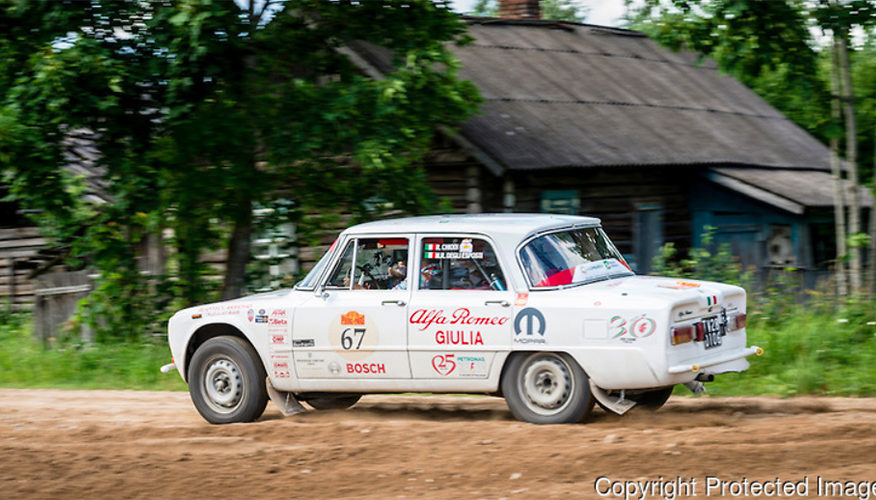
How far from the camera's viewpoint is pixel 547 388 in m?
7.86

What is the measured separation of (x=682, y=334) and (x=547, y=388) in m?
1.07

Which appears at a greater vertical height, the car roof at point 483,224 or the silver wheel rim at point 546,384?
the car roof at point 483,224

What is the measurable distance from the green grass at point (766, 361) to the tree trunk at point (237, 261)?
1213 mm

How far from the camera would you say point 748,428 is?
24.3 ft

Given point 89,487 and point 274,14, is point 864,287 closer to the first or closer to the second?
point 274,14

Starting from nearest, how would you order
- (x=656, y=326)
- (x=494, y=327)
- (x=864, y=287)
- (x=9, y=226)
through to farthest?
(x=656, y=326) < (x=494, y=327) < (x=864, y=287) < (x=9, y=226)

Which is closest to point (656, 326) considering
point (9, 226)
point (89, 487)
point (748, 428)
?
point (748, 428)

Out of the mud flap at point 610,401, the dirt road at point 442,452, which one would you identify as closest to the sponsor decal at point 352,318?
the dirt road at point 442,452

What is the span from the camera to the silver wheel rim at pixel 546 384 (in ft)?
25.5

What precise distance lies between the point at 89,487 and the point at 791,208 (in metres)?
14.0

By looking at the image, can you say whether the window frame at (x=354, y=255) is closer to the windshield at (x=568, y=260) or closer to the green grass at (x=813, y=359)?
the windshield at (x=568, y=260)

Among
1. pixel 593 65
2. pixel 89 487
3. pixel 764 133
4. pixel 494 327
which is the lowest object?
pixel 89 487

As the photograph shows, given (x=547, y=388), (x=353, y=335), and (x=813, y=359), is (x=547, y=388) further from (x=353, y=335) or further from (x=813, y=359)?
(x=813, y=359)

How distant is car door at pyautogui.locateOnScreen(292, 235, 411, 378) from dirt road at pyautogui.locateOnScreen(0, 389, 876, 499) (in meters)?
0.46
